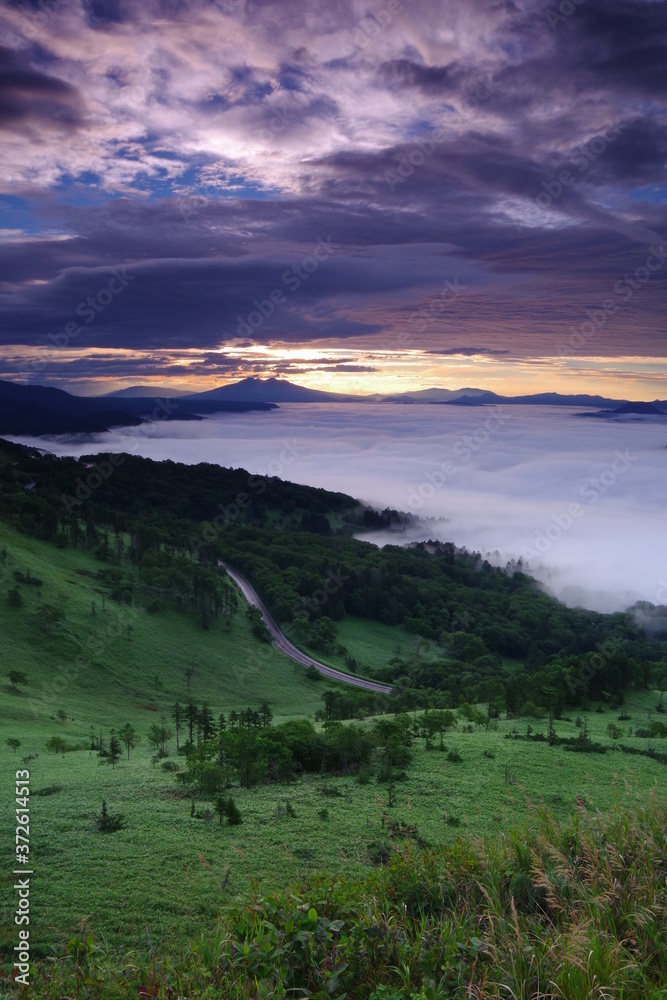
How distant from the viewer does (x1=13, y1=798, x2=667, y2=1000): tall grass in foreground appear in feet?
15.3

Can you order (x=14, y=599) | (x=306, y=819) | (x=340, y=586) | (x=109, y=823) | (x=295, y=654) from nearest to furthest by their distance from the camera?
(x=109, y=823) → (x=306, y=819) → (x=14, y=599) → (x=295, y=654) → (x=340, y=586)

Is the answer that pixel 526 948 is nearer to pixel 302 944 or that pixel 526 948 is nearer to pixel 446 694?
pixel 302 944

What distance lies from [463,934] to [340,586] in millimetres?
111832

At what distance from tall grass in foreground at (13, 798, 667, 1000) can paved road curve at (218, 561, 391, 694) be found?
67.3m

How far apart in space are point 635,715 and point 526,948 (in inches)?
1622

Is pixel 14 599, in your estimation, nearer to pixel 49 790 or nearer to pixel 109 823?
pixel 49 790

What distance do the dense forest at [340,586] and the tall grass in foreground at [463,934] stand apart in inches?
1371

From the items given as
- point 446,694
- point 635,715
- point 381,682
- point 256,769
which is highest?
point 256,769

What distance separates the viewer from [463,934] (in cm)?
547

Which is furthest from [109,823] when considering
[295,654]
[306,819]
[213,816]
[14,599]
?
[295,654]

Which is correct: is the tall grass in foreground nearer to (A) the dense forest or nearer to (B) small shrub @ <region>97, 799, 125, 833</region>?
(B) small shrub @ <region>97, 799, 125, 833</region>

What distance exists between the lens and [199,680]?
68312 mm

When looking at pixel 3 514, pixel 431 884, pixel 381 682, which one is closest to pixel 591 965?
pixel 431 884

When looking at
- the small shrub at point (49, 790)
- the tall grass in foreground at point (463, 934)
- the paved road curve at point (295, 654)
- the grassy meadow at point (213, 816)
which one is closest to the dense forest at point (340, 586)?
the paved road curve at point (295, 654)
